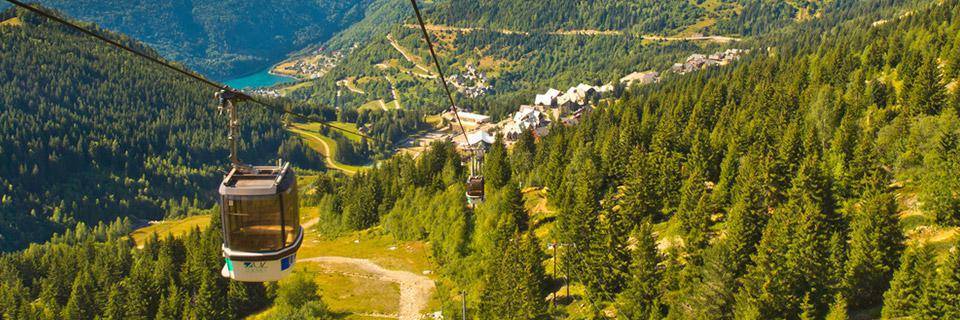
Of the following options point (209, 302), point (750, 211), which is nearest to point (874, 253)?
point (750, 211)

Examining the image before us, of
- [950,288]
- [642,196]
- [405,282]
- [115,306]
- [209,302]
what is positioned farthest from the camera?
[115,306]

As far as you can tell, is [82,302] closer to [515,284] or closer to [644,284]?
[515,284]

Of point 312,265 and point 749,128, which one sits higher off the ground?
point 749,128

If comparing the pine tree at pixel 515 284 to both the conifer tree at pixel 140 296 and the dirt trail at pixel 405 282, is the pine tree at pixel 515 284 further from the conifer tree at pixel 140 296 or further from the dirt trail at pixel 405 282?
the conifer tree at pixel 140 296

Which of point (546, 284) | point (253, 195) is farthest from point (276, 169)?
point (546, 284)

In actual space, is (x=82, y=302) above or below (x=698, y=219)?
below

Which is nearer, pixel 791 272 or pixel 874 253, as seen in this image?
pixel 874 253

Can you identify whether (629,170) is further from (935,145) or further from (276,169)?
(276,169)

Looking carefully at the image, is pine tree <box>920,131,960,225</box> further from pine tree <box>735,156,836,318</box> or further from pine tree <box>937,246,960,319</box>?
pine tree <box>937,246,960,319</box>

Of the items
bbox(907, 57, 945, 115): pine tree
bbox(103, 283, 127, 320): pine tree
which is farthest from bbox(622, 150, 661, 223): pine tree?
bbox(103, 283, 127, 320): pine tree
